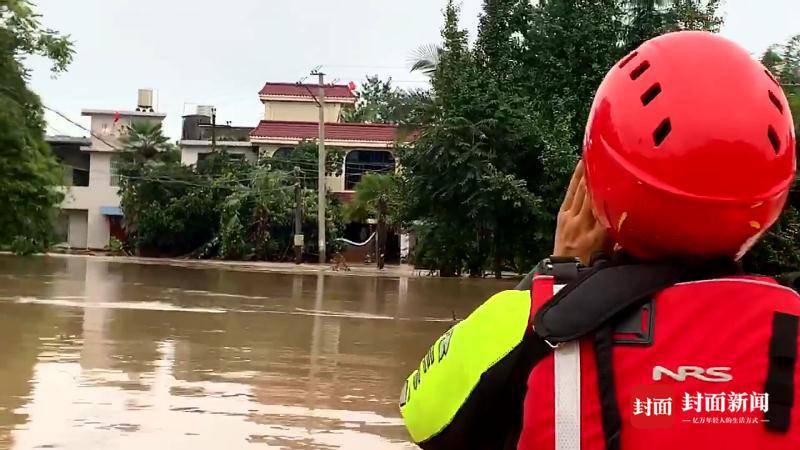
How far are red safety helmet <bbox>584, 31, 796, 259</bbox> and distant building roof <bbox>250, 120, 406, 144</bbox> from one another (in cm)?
3632

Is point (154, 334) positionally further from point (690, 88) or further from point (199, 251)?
point (199, 251)

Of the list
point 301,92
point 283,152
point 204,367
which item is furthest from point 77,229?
point 204,367

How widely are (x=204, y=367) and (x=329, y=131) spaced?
3136cm

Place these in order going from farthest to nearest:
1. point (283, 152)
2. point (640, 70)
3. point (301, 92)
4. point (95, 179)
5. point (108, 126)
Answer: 1. point (108, 126)
2. point (95, 179)
3. point (301, 92)
4. point (283, 152)
5. point (640, 70)

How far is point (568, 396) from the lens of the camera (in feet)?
3.94

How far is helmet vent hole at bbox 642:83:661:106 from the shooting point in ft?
4.20

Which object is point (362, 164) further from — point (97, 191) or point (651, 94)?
point (651, 94)

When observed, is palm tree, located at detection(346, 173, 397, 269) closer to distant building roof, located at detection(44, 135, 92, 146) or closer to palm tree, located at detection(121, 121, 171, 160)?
palm tree, located at detection(121, 121, 171, 160)

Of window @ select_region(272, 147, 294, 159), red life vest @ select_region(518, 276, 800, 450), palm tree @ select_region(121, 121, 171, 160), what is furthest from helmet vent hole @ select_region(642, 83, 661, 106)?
palm tree @ select_region(121, 121, 171, 160)

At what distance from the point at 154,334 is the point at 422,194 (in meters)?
12.9

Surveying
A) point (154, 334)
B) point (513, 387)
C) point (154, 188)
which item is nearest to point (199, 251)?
point (154, 188)

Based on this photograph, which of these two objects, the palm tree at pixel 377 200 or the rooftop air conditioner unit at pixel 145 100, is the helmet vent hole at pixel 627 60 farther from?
the rooftop air conditioner unit at pixel 145 100

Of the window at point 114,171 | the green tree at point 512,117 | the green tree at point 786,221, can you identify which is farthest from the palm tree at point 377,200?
the green tree at point 786,221

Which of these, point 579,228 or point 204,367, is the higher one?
point 579,228
